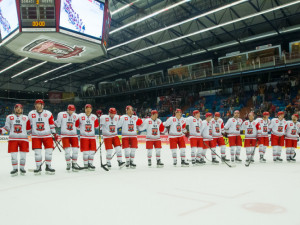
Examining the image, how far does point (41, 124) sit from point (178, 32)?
15.9 meters

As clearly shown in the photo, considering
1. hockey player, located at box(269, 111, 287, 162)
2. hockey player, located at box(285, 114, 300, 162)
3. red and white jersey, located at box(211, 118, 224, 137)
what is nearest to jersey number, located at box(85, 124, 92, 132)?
red and white jersey, located at box(211, 118, 224, 137)

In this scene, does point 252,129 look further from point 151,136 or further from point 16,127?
point 16,127

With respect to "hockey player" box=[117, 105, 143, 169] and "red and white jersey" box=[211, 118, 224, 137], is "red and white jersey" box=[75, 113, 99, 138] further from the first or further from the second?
"red and white jersey" box=[211, 118, 224, 137]

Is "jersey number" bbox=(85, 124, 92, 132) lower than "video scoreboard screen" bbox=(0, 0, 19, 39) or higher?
lower

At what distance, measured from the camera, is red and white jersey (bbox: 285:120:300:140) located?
808 cm

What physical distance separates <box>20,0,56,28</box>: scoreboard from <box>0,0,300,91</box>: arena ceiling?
20.8 ft

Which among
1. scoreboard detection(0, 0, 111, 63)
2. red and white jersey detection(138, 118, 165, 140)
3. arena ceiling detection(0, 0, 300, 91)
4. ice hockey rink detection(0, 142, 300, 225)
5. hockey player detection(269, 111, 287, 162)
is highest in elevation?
arena ceiling detection(0, 0, 300, 91)

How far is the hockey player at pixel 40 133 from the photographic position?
616 centimetres

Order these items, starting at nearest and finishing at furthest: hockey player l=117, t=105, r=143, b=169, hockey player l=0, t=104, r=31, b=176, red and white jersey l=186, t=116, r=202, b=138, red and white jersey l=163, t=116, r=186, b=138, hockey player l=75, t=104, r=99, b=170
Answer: hockey player l=0, t=104, r=31, b=176 → hockey player l=75, t=104, r=99, b=170 → hockey player l=117, t=105, r=143, b=169 → red and white jersey l=163, t=116, r=186, b=138 → red and white jersey l=186, t=116, r=202, b=138

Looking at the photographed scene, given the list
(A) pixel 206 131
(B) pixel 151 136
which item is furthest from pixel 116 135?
(A) pixel 206 131

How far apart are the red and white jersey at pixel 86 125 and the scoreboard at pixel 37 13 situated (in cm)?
424

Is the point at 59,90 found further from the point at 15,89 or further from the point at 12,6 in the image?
the point at 12,6

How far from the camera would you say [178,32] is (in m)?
19.9

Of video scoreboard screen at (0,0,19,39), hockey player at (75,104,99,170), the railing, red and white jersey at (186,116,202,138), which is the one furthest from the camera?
the railing
